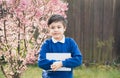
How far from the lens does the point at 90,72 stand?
29.3ft

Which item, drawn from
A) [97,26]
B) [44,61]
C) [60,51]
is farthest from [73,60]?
[97,26]

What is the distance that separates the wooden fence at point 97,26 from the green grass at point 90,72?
2.10 ft

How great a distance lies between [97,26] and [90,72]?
1.68 m

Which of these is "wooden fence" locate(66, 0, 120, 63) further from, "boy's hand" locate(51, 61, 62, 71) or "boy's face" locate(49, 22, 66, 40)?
"boy's hand" locate(51, 61, 62, 71)

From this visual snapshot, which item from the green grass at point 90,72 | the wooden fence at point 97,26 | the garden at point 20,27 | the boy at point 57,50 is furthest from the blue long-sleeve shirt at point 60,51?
the wooden fence at point 97,26

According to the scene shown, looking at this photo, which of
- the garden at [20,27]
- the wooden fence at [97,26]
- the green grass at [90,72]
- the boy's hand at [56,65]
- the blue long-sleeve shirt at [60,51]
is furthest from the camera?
the wooden fence at [97,26]

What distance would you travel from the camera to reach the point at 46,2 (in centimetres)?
621

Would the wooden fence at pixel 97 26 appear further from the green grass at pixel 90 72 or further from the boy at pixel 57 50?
the boy at pixel 57 50

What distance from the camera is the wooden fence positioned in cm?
1008

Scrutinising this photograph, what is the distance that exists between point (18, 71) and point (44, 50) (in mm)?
2240

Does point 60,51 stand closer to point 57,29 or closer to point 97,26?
point 57,29

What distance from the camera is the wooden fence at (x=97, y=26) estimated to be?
10078mm

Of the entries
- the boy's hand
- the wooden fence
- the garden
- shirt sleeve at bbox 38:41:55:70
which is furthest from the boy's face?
the wooden fence

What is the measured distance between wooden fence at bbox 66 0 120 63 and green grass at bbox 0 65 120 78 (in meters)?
0.64
